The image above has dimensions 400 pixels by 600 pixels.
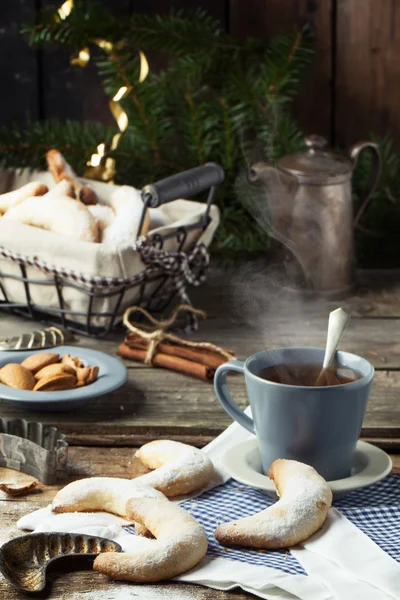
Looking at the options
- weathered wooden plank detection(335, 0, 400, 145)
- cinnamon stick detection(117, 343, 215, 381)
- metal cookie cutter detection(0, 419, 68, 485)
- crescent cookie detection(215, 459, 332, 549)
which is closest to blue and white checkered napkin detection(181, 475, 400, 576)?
crescent cookie detection(215, 459, 332, 549)

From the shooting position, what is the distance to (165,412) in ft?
3.31

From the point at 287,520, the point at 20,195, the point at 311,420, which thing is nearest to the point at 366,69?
the point at 20,195

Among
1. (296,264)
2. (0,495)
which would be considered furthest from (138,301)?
(0,495)

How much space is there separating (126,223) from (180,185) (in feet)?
0.28

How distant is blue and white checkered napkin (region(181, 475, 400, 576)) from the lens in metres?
0.69

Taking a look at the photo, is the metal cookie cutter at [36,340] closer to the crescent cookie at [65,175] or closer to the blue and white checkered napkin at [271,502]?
the crescent cookie at [65,175]

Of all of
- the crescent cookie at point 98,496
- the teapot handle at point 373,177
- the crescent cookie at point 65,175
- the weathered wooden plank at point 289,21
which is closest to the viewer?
the crescent cookie at point 98,496

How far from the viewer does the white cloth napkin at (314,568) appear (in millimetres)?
636

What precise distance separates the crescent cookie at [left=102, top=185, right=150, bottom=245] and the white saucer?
1.38ft

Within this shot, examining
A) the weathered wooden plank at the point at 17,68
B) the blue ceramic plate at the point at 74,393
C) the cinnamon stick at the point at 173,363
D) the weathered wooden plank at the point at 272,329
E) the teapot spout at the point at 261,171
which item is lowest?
the weathered wooden plank at the point at 272,329

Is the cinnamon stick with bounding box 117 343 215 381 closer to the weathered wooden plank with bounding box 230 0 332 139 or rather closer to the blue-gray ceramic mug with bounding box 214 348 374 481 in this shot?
the blue-gray ceramic mug with bounding box 214 348 374 481

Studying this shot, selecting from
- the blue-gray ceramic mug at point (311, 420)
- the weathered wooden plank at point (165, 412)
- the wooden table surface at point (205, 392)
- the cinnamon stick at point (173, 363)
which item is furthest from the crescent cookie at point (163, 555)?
the cinnamon stick at point (173, 363)

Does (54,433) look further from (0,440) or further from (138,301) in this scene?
(138,301)

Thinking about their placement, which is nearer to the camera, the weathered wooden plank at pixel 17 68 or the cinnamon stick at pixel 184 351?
the cinnamon stick at pixel 184 351
